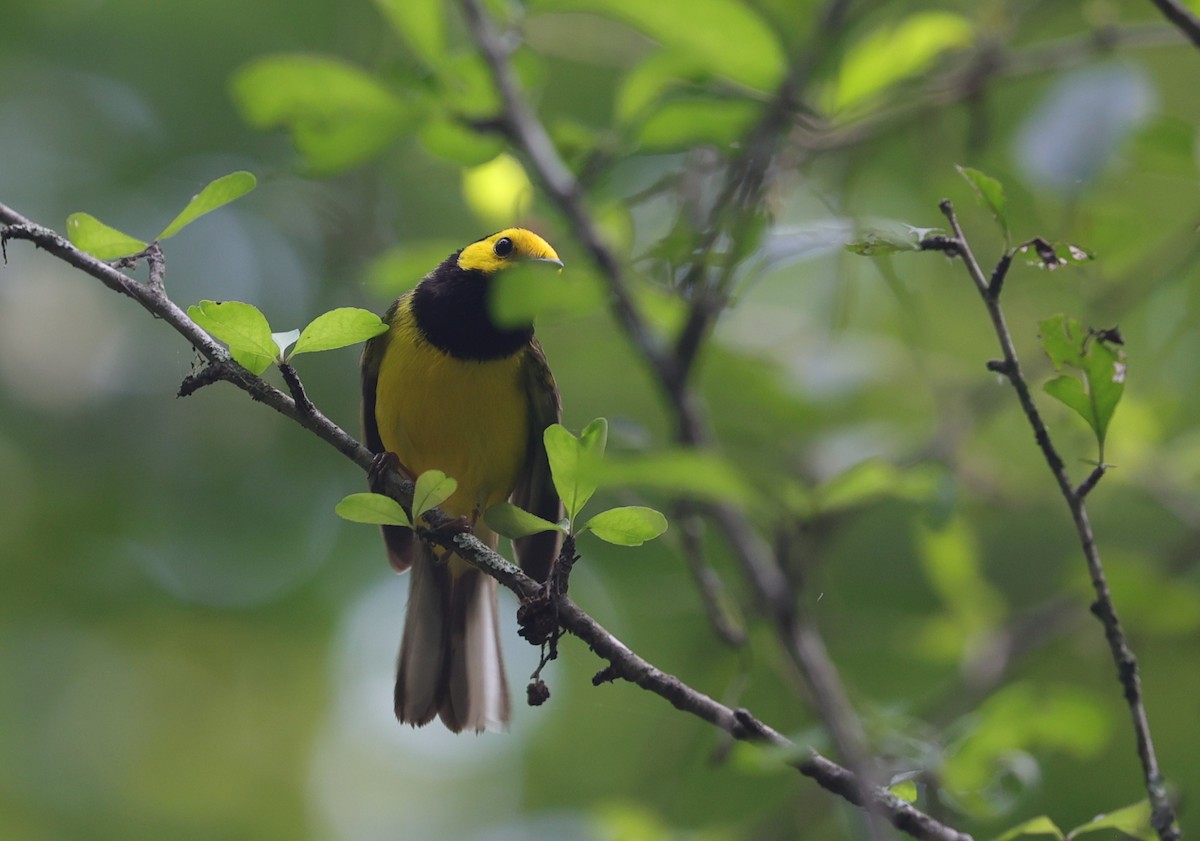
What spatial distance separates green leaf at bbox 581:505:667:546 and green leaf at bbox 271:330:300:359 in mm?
699

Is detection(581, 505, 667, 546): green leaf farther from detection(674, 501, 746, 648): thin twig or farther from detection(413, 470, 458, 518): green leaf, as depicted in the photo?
detection(413, 470, 458, 518): green leaf

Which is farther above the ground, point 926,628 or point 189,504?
point 189,504

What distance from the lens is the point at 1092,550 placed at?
206 centimetres

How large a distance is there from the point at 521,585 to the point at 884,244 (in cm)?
102

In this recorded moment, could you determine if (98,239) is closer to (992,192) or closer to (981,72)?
(992,192)

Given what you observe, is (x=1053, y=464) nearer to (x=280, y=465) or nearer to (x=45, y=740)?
(x=280, y=465)

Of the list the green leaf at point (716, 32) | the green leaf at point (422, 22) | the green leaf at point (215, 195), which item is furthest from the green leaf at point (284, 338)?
the green leaf at point (716, 32)

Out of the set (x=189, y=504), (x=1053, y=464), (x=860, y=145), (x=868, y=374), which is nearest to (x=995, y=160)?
(x=860, y=145)

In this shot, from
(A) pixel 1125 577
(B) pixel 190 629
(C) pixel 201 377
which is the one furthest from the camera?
(B) pixel 190 629

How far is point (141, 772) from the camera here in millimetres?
9953

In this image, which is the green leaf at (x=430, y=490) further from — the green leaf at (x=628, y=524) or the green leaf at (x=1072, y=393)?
the green leaf at (x=1072, y=393)

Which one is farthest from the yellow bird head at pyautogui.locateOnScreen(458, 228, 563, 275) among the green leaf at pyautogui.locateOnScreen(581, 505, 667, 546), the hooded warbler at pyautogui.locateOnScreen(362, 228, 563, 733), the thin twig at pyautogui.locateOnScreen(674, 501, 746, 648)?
the green leaf at pyautogui.locateOnScreen(581, 505, 667, 546)

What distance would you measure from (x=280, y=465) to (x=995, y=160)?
296 inches

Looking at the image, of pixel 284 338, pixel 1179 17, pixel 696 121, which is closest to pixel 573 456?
pixel 284 338
